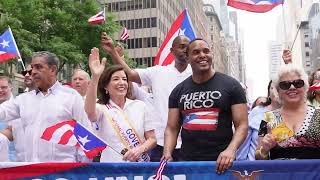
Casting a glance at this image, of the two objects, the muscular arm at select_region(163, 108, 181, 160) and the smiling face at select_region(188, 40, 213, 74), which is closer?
the smiling face at select_region(188, 40, 213, 74)

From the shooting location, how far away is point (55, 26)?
2644cm

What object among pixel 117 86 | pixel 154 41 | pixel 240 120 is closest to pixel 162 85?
pixel 117 86

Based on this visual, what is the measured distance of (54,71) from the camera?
4.49 meters

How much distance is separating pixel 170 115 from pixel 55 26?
2351cm

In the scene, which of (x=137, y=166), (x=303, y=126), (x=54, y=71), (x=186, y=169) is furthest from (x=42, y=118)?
(x=303, y=126)

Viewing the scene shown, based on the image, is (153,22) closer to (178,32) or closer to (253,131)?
(178,32)

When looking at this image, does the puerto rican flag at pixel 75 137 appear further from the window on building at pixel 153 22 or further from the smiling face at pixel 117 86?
the window on building at pixel 153 22

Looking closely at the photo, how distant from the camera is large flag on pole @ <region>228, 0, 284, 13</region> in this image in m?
7.25

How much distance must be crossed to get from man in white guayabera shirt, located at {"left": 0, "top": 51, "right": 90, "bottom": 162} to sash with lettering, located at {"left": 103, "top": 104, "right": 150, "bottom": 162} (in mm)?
245

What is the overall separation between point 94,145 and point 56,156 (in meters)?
0.51

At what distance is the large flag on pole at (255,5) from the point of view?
23.8 ft

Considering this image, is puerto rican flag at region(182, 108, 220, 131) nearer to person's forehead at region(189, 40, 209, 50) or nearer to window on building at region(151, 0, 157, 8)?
person's forehead at region(189, 40, 209, 50)

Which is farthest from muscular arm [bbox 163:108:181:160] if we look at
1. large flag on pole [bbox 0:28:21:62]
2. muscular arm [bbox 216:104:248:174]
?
large flag on pole [bbox 0:28:21:62]

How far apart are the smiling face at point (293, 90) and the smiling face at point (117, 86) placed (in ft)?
5.24
